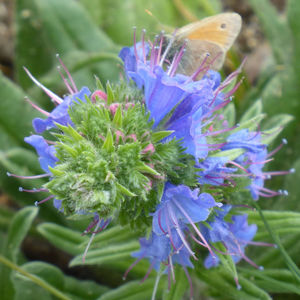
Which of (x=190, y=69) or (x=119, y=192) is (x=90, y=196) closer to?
(x=119, y=192)

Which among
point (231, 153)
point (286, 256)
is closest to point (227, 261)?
point (286, 256)

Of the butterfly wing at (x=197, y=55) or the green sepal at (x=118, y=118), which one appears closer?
the green sepal at (x=118, y=118)

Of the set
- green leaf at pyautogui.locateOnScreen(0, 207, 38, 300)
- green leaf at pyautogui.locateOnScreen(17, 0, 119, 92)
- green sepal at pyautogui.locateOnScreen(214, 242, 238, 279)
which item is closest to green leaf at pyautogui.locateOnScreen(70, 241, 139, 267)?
green leaf at pyautogui.locateOnScreen(0, 207, 38, 300)

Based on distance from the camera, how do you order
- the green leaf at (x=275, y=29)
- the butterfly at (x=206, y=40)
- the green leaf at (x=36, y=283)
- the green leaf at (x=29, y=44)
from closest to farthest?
the butterfly at (x=206, y=40) < the green leaf at (x=36, y=283) < the green leaf at (x=275, y=29) < the green leaf at (x=29, y=44)

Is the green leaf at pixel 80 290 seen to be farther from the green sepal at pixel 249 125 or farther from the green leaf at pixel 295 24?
the green leaf at pixel 295 24

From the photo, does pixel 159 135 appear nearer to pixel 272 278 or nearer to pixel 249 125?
pixel 249 125

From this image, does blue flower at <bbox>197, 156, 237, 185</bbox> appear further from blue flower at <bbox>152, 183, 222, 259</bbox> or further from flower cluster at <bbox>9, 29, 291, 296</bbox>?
blue flower at <bbox>152, 183, 222, 259</bbox>

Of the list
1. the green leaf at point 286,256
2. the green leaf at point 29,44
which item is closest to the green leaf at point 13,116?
the green leaf at point 29,44
